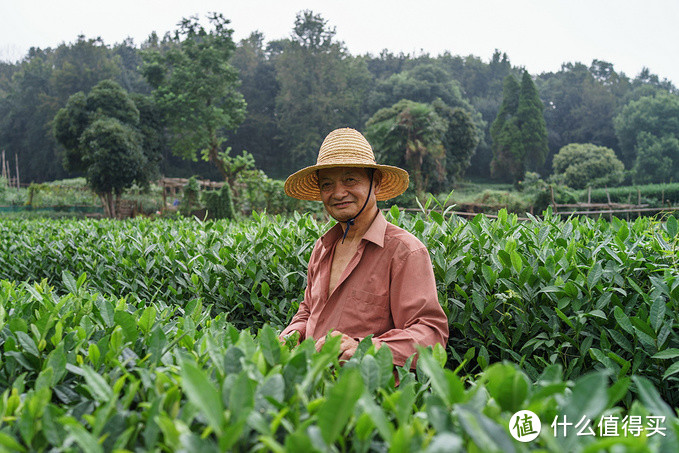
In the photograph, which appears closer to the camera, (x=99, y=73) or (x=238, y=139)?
(x=99, y=73)

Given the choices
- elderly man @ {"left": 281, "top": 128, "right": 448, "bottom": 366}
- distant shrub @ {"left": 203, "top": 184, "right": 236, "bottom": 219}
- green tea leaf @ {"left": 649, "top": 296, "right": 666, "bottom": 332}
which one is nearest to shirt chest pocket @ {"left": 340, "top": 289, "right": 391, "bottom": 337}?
elderly man @ {"left": 281, "top": 128, "right": 448, "bottom": 366}

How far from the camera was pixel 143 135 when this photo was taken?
21.8 meters

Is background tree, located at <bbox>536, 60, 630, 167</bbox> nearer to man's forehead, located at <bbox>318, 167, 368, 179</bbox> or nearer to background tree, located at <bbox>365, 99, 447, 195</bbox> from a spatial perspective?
background tree, located at <bbox>365, 99, 447, 195</bbox>

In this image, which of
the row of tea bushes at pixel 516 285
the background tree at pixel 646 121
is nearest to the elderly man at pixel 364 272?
the row of tea bushes at pixel 516 285

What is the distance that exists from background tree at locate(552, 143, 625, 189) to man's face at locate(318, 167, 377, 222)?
118 feet

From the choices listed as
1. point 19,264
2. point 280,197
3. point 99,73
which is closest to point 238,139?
point 99,73

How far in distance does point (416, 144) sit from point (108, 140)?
15310 millimetres

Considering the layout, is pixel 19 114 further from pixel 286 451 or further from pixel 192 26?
pixel 286 451

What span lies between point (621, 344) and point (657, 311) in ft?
0.73

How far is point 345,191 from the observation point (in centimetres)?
202

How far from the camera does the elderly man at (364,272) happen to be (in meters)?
1.77

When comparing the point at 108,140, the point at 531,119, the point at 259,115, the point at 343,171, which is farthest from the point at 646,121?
the point at 343,171

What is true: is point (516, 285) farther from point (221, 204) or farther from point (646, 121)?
point (646, 121)

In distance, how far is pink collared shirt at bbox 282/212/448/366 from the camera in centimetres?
176
